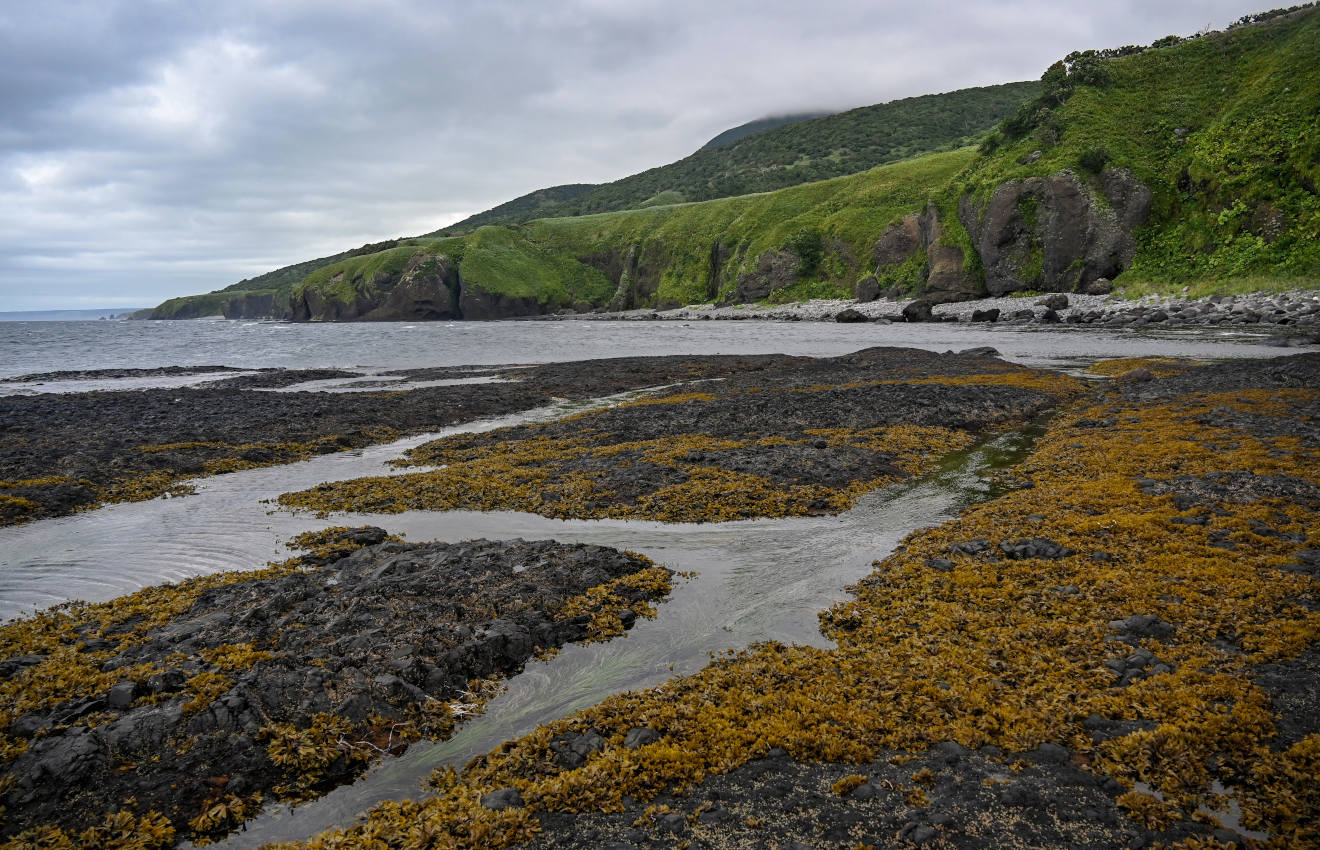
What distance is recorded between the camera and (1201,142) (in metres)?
64.2

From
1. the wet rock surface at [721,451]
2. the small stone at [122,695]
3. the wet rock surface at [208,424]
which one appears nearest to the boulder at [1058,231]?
the wet rock surface at [208,424]

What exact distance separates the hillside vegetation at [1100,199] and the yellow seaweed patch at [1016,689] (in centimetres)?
5636

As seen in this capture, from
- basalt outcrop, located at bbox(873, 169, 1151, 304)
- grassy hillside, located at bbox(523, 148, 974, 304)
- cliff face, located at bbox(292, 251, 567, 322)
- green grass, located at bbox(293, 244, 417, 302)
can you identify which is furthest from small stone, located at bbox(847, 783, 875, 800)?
green grass, located at bbox(293, 244, 417, 302)

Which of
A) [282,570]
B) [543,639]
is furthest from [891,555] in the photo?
[282,570]

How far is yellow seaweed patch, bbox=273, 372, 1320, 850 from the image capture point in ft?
18.9

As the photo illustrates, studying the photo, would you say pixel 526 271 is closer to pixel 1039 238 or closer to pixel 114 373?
pixel 114 373

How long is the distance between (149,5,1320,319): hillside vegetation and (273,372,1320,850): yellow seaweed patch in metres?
56.4

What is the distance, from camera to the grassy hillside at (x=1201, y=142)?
179ft

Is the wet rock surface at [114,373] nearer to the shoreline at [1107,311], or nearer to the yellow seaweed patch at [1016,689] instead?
the yellow seaweed patch at [1016,689]

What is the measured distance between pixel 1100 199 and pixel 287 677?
78848 mm

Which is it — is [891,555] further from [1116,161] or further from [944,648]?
[1116,161]

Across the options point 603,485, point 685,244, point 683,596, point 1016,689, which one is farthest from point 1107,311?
point 685,244

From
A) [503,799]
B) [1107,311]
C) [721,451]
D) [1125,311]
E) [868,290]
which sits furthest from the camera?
[868,290]

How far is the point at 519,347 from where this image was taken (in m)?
66.4
